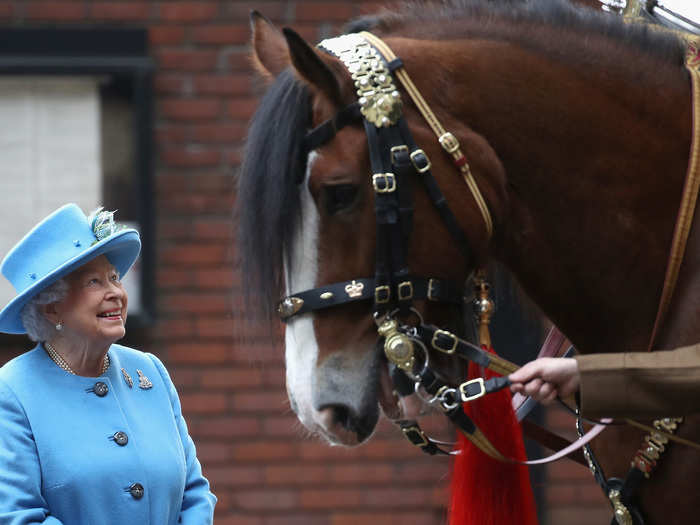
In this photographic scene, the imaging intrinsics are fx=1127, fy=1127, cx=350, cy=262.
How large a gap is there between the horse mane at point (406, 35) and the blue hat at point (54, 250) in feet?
0.97

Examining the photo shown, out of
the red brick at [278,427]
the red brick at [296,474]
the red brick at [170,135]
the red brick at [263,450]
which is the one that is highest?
the red brick at [170,135]

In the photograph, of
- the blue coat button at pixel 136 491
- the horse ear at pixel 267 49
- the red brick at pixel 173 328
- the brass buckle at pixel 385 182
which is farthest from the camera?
the red brick at pixel 173 328

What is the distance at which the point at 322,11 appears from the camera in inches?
196

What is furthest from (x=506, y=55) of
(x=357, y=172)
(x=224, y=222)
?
(x=224, y=222)

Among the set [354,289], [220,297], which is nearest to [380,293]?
[354,289]

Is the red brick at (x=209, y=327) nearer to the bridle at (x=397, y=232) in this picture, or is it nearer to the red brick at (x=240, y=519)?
the red brick at (x=240, y=519)

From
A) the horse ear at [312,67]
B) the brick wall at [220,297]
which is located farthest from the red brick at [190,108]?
the horse ear at [312,67]

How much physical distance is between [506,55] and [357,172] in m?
0.42

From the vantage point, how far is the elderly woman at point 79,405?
224 centimetres

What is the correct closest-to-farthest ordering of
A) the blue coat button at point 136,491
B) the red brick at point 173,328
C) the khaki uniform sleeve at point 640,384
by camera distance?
1. the khaki uniform sleeve at point 640,384
2. the blue coat button at point 136,491
3. the red brick at point 173,328

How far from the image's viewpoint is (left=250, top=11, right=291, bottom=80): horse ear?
244cm

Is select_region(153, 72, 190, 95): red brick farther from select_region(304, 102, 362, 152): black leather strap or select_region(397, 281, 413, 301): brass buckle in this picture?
select_region(397, 281, 413, 301): brass buckle

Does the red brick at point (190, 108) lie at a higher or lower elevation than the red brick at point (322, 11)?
lower

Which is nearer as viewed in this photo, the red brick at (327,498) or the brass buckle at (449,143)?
the brass buckle at (449,143)
